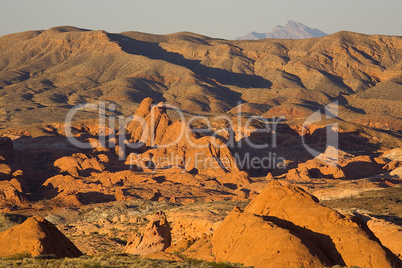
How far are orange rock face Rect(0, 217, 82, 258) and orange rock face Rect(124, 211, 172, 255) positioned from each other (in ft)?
19.8

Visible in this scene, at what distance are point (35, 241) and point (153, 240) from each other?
9113mm

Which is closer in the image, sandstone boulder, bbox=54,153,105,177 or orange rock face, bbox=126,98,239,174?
sandstone boulder, bbox=54,153,105,177

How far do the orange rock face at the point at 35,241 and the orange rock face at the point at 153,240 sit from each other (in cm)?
603

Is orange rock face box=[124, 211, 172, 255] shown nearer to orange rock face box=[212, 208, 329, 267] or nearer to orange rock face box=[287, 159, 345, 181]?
orange rock face box=[212, 208, 329, 267]

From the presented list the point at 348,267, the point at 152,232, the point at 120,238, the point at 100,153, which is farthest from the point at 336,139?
the point at 348,267

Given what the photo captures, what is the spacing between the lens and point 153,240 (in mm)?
31281

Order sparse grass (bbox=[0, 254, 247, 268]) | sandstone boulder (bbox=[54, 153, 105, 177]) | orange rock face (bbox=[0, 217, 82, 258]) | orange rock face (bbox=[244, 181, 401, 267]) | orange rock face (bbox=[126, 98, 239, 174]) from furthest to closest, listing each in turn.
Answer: orange rock face (bbox=[126, 98, 239, 174]) < sandstone boulder (bbox=[54, 153, 105, 177]) < orange rock face (bbox=[0, 217, 82, 258]) < orange rock face (bbox=[244, 181, 401, 267]) < sparse grass (bbox=[0, 254, 247, 268])

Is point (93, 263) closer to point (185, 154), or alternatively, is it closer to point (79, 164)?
point (79, 164)

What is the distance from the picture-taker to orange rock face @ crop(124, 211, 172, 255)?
30953 millimetres

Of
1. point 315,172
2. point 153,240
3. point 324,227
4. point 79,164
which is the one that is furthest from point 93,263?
→ point 315,172

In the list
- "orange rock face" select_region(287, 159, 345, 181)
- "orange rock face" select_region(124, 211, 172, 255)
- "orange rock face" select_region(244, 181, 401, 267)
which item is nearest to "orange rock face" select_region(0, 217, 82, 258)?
"orange rock face" select_region(124, 211, 172, 255)

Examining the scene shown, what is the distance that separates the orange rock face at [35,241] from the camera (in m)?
23.2

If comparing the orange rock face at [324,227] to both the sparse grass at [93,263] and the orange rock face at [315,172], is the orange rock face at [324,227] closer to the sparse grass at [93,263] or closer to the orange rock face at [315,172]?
Answer: the sparse grass at [93,263]

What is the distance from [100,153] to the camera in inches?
3413
